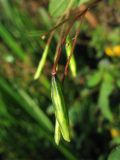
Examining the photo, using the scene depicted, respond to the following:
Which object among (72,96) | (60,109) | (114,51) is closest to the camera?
(60,109)

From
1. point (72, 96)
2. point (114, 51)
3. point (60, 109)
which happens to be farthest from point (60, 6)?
point (72, 96)

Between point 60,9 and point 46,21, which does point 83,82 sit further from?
point 60,9

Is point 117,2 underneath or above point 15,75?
above

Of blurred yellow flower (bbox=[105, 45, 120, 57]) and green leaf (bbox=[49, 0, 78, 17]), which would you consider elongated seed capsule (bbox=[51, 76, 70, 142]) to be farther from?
blurred yellow flower (bbox=[105, 45, 120, 57])

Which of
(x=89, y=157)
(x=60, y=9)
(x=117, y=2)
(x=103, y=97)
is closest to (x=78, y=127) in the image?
(x=89, y=157)

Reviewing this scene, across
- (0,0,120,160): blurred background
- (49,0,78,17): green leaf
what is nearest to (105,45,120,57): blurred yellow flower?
(0,0,120,160): blurred background

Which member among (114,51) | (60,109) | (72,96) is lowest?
(72,96)

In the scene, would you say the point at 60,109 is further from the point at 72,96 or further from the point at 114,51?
the point at 72,96
